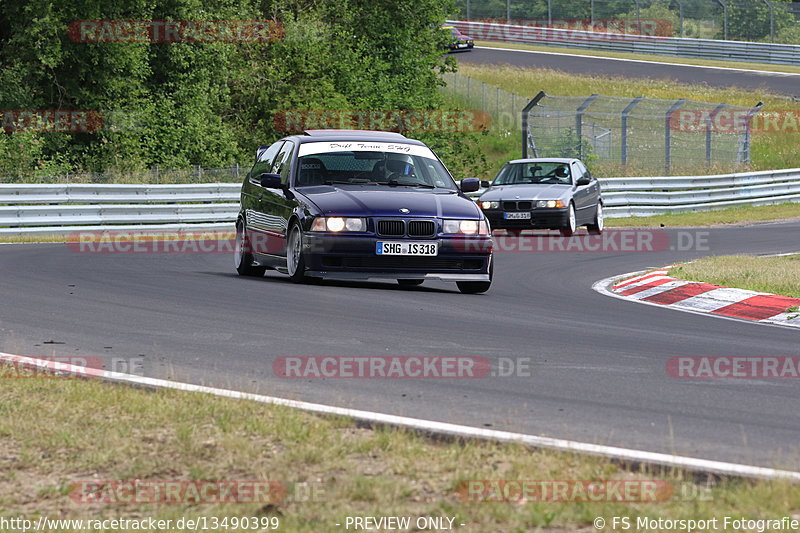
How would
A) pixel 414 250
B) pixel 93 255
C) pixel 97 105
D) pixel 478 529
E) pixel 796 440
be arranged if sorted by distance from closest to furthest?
Result: pixel 478 529 → pixel 796 440 → pixel 414 250 → pixel 93 255 → pixel 97 105

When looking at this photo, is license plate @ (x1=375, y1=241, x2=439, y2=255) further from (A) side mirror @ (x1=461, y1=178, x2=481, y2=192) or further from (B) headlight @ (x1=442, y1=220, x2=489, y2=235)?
(A) side mirror @ (x1=461, y1=178, x2=481, y2=192)

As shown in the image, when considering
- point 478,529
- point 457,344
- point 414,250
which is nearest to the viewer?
point 478,529

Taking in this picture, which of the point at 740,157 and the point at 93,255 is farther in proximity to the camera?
the point at 740,157

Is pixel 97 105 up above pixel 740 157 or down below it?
above

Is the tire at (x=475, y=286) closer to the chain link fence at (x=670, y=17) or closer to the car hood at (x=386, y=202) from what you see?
the car hood at (x=386, y=202)

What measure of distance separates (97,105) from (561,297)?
1999 centimetres

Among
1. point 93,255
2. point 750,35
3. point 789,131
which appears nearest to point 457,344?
point 93,255

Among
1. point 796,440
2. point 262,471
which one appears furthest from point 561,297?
point 262,471

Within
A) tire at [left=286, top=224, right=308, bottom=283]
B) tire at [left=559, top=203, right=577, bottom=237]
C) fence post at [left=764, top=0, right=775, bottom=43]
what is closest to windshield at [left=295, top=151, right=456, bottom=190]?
tire at [left=286, top=224, right=308, bottom=283]

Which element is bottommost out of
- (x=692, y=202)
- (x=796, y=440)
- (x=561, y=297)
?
(x=692, y=202)

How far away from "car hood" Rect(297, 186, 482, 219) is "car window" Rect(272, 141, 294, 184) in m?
0.71

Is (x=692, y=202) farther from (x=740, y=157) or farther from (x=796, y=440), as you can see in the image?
(x=796, y=440)

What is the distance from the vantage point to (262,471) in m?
4.98

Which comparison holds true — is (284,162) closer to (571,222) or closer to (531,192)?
(531,192)
